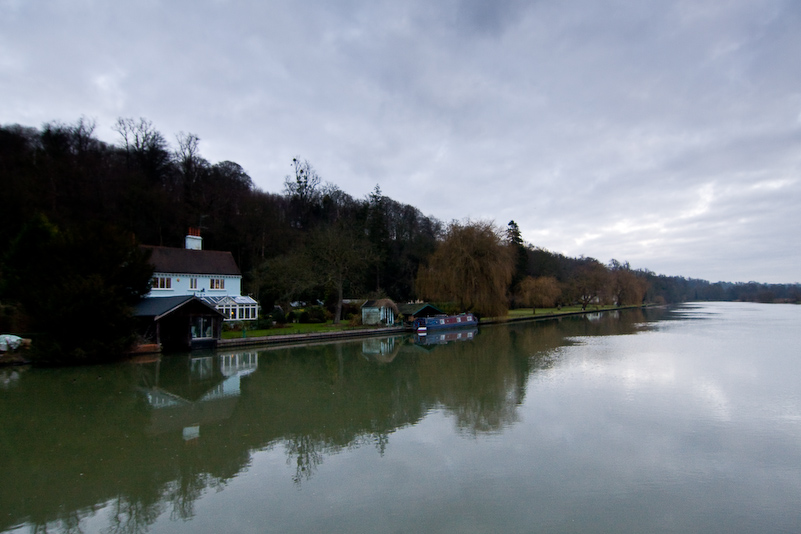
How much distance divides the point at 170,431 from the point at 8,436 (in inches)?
117

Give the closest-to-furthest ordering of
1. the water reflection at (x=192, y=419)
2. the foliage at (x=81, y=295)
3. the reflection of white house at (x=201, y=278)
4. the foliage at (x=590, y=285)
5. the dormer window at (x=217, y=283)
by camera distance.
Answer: the water reflection at (x=192, y=419), the foliage at (x=81, y=295), the reflection of white house at (x=201, y=278), the dormer window at (x=217, y=283), the foliage at (x=590, y=285)

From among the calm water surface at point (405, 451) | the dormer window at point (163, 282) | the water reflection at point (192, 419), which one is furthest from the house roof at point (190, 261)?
the calm water surface at point (405, 451)

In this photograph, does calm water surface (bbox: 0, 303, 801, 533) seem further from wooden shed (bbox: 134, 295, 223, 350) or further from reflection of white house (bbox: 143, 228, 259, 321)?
reflection of white house (bbox: 143, 228, 259, 321)

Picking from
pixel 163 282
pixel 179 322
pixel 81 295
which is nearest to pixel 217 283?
pixel 163 282

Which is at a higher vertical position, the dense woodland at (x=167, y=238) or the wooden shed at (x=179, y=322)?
the dense woodland at (x=167, y=238)

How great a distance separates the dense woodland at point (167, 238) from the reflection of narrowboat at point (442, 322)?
139 cm

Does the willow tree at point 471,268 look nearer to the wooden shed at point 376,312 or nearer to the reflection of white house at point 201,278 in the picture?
the wooden shed at point 376,312

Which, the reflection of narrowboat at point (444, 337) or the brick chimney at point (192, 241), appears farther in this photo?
the brick chimney at point (192, 241)

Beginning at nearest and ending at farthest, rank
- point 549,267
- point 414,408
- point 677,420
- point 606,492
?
point 606,492
point 677,420
point 414,408
point 549,267

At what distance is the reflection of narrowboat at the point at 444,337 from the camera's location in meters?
27.0

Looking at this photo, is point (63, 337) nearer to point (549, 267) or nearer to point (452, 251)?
point (452, 251)

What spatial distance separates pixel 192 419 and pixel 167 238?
31.5m

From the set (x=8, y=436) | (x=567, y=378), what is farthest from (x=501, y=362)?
(x=8, y=436)

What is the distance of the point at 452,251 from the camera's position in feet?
116
